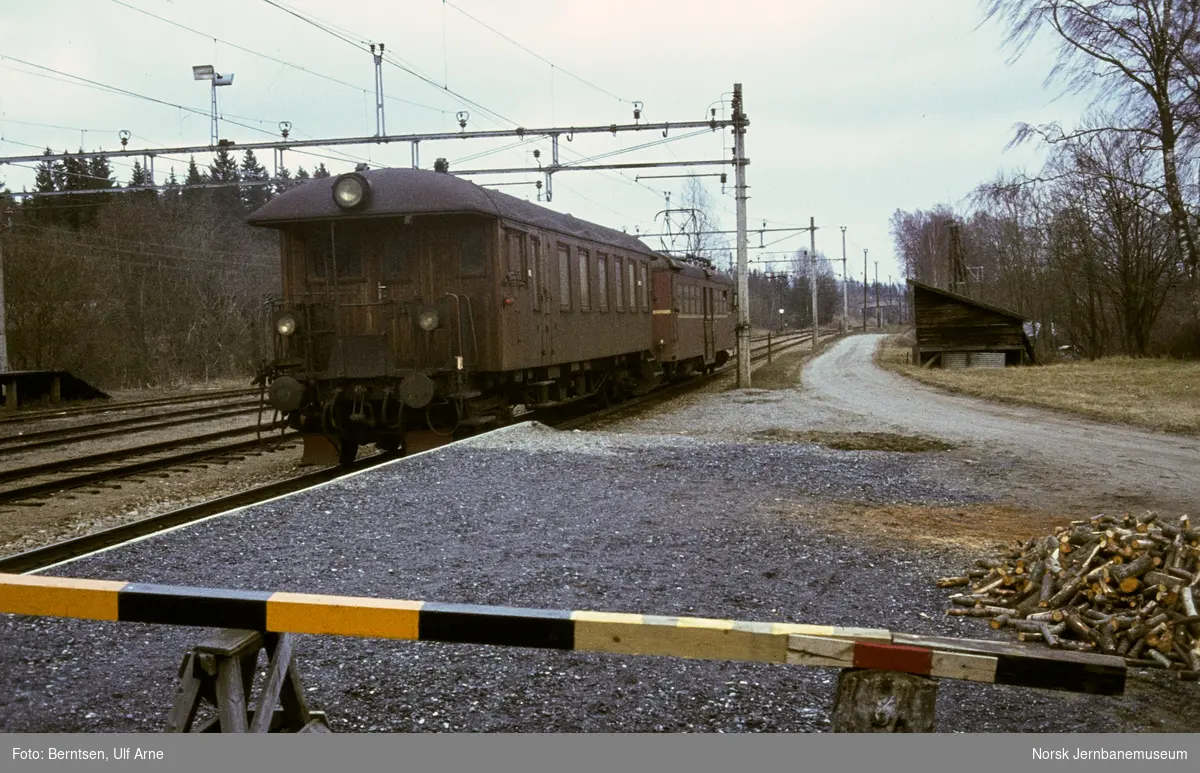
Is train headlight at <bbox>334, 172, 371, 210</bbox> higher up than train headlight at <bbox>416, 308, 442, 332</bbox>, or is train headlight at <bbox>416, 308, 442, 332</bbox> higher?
train headlight at <bbox>334, 172, 371, 210</bbox>

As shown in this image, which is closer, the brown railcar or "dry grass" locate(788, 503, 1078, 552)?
"dry grass" locate(788, 503, 1078, 552)

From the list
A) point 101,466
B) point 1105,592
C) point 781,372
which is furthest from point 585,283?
point 781,372

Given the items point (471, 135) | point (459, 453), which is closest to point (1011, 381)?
point (471, 135)

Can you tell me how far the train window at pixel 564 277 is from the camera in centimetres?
1497

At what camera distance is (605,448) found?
12336 mm

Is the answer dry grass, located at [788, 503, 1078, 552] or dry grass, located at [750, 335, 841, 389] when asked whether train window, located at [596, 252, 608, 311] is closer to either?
dry grass, located at [750, 335, 841, 389]

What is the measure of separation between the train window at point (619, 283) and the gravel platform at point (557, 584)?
298 inches

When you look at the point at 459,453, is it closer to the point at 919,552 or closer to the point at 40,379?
the point at 919,552

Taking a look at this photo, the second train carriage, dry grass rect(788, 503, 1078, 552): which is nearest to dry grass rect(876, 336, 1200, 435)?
dry grass rect(788, 503, 1078, 552)

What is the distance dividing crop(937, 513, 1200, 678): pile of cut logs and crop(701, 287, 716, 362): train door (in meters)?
21.0

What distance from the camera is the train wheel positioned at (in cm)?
1240

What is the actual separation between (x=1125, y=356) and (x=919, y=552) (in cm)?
2799

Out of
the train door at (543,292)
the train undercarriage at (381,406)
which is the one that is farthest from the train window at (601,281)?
the train undercarriage at (381,406)

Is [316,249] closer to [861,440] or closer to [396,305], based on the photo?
[396,305]
